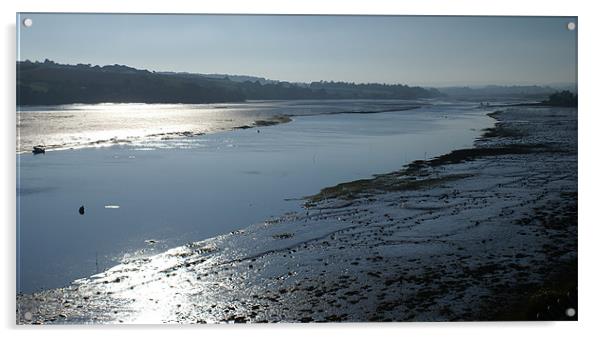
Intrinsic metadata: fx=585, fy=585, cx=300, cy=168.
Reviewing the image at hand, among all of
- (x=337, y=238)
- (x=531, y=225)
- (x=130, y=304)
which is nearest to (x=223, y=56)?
(x=337, y=238)

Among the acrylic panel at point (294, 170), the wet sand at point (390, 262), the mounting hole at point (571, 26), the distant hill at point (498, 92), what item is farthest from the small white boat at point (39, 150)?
the mounting hole at point (571, 26)

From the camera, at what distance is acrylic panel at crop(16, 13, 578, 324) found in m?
4.21

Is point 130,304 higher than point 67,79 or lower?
lower

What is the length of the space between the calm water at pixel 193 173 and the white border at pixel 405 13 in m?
0.22

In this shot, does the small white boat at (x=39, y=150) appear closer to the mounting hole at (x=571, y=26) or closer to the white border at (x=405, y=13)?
the white border at (x=405, y=13)

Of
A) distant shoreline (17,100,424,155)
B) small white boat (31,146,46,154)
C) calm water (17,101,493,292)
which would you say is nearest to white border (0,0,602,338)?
calm water (17,101,493,292)

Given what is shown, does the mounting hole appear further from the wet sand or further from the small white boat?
the small white boat

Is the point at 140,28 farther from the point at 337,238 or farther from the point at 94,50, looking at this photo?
the point at 337,238

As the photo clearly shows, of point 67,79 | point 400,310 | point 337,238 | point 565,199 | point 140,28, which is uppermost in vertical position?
point 140,28

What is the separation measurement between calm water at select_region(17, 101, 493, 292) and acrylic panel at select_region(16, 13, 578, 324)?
0.6 inches

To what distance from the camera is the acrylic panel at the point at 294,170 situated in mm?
4211

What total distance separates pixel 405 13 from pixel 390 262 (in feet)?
6.32

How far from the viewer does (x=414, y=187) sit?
5.48 metres

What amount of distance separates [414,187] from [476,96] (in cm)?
100
